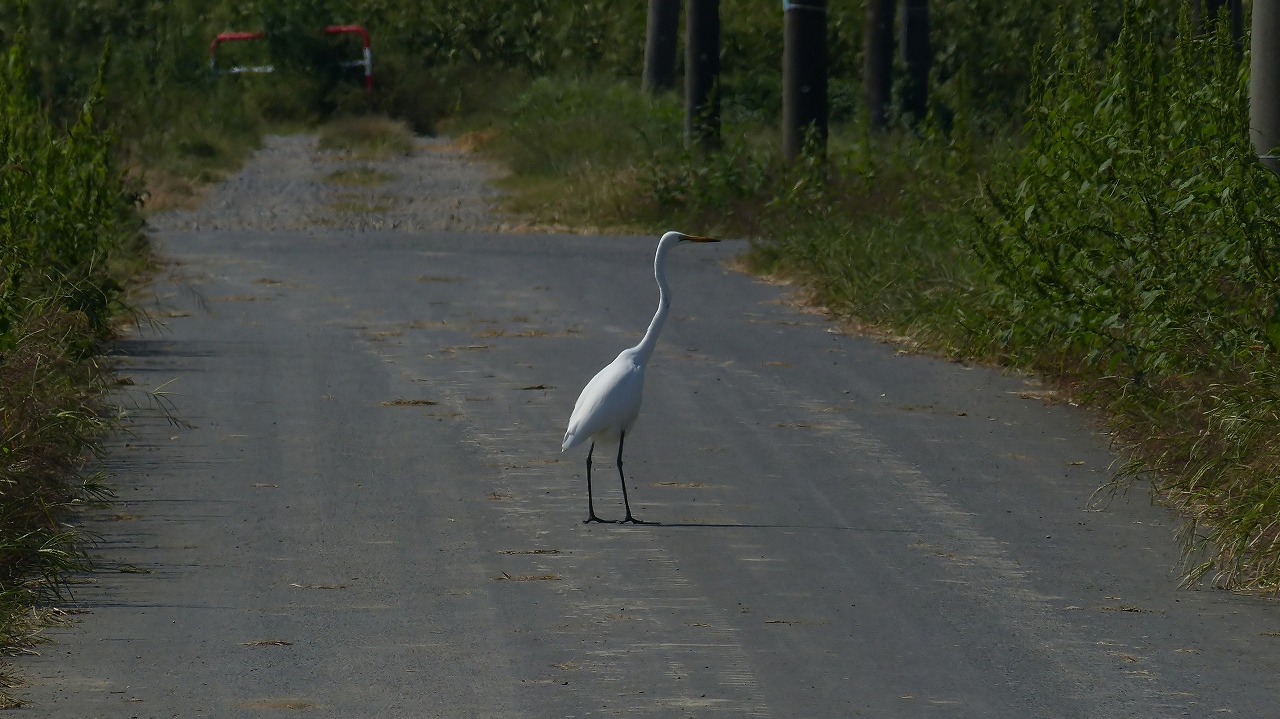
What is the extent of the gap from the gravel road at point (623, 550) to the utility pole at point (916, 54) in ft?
69.0

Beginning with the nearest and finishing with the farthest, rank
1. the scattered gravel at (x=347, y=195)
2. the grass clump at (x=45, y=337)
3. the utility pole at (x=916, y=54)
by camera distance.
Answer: the grass clump at (x=45, y=337), the scattered gravel at (x=347, y=195), the utility pole at (x=916, y=54)

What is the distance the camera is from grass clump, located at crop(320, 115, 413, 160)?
31794 mm

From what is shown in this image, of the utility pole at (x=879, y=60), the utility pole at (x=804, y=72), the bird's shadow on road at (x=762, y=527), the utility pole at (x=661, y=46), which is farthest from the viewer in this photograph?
the utility pole at (x=661, y=46)

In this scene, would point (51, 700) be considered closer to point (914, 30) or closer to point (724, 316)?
point (724, 316)

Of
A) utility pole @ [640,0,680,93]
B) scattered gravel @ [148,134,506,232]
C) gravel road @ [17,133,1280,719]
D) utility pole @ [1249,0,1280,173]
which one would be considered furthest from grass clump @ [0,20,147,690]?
utility pole @ [640,0,680,93]

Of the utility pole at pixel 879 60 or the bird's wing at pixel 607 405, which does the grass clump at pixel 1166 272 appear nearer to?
the bird's wing at pixel 607 405

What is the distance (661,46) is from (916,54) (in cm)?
503

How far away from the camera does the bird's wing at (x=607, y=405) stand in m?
8.38

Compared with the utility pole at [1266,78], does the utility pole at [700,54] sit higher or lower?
lower

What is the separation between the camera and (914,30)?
112 ft

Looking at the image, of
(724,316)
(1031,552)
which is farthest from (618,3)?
(1031,552)

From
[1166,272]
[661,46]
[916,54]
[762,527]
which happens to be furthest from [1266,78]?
[916,54]

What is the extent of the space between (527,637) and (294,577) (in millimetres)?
1219

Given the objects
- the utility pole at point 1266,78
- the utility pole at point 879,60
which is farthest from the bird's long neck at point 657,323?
the utility pole at point 879,60
